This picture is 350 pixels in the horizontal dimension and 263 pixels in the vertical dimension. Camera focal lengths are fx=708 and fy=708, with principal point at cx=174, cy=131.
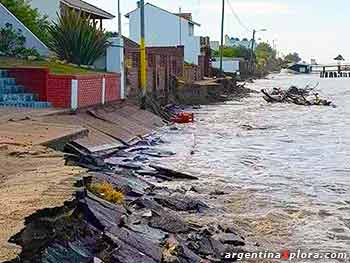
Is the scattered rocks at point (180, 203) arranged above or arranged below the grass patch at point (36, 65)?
below

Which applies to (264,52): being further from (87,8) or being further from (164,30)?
(87,8)

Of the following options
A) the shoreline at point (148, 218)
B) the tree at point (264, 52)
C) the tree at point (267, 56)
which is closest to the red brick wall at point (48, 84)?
the shoreline at point (148, 218)

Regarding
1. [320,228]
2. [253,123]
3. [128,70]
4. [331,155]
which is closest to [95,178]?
[320,228]

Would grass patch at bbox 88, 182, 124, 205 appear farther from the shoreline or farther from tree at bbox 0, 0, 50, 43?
tree at bbox 0, 0, 50, 43

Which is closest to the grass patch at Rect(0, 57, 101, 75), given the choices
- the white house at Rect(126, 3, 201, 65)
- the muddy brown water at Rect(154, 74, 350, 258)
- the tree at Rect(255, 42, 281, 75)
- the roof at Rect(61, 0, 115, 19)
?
the muddy brown water at Rect(154, 74, 350, 258)

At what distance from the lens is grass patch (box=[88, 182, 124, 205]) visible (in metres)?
9.18

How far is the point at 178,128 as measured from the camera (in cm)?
2894

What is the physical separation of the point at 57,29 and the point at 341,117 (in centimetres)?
1915

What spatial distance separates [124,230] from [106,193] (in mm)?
1911

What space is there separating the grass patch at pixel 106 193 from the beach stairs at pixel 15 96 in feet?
34.4

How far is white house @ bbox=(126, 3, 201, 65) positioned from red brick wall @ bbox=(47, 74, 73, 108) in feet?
151

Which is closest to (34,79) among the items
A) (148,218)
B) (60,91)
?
(60,91)

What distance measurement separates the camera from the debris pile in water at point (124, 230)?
6.04m

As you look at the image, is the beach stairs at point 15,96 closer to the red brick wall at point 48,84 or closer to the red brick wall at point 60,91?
the red brick wall at point 48,84
